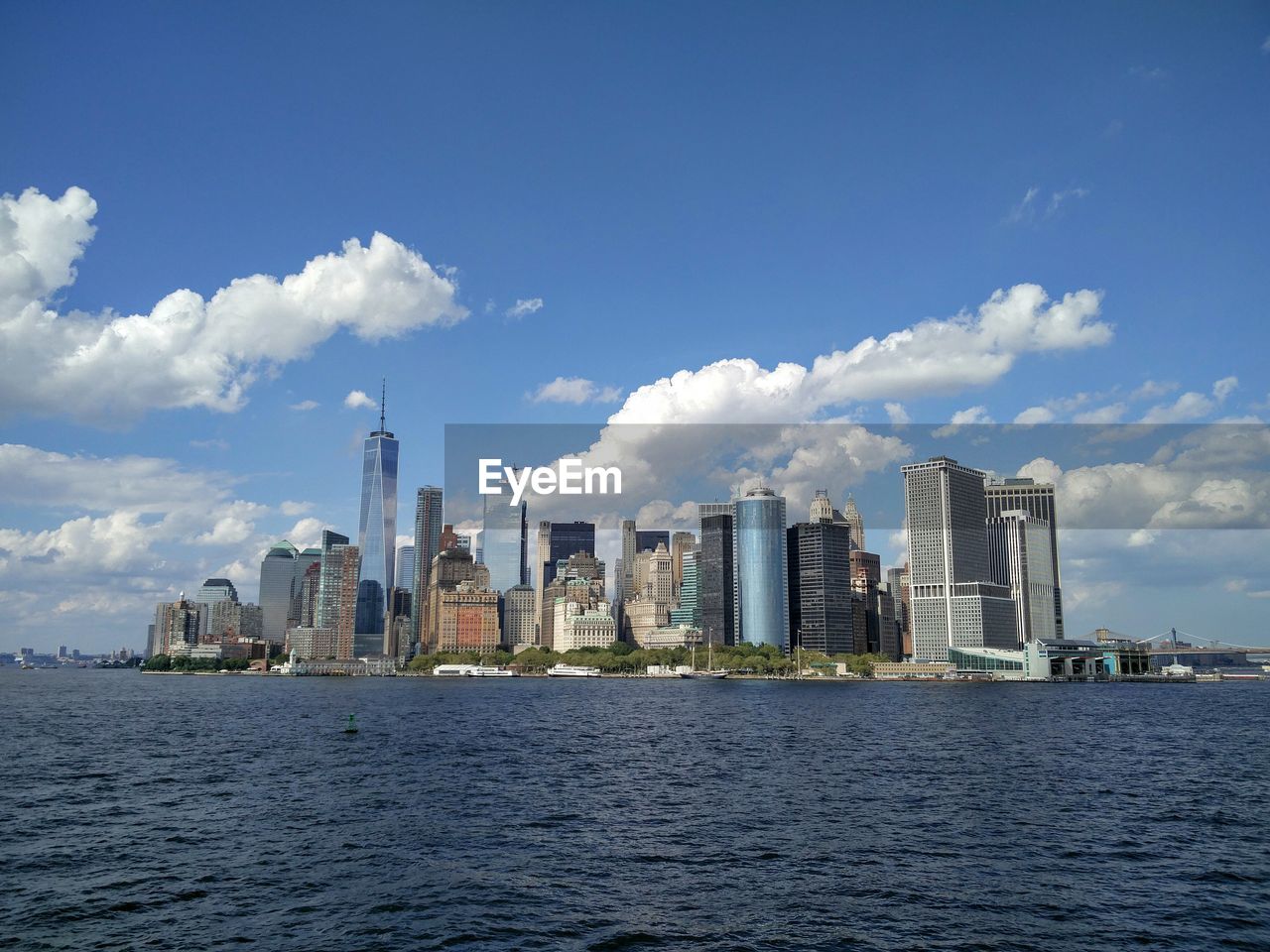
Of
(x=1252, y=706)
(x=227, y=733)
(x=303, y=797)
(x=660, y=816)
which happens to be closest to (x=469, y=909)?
(x=660, y=816)

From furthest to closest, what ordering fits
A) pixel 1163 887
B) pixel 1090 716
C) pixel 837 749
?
pixel 1090 716 < pixel 837 749 < pixel 1163 887

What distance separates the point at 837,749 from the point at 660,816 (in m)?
41.0

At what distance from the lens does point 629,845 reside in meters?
48.6

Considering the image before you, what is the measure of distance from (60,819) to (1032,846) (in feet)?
177

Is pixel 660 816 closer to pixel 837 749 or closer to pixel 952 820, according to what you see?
pixel 952 820

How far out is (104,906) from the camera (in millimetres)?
37719

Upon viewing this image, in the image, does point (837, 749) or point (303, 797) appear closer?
point (303, 797)

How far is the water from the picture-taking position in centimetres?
3559

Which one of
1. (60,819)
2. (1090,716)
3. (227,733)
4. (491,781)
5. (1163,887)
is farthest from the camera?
(1090,716)

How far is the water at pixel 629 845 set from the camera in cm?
3559

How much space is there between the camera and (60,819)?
179ft

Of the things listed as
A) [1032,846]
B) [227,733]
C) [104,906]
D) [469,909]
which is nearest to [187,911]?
[104,906]

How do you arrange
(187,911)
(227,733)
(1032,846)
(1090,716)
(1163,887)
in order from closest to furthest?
1. (187,911)
2. (1163,887)
3. (1032,846)
4. (227,733)
5. (1090,716)

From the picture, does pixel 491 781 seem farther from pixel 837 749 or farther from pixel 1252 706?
pixel 1252 706
